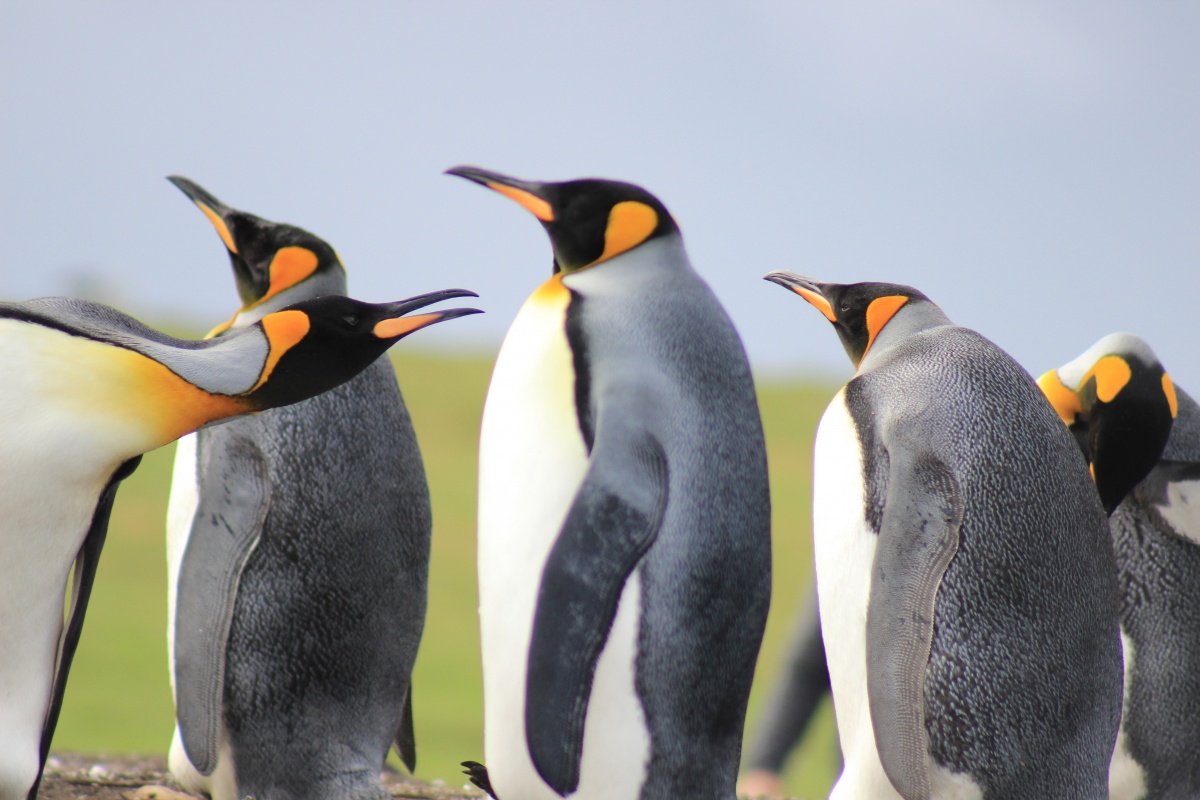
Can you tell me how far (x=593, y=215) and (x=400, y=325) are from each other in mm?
427

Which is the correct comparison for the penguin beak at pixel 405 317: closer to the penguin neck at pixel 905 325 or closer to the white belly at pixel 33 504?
the white belly at pixel 33 504

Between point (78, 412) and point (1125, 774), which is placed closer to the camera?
point (78, 412)

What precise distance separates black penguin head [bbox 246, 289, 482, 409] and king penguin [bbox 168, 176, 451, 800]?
1.61ft

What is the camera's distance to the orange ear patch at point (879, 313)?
271 centimetres

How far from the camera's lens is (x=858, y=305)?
2.72 m

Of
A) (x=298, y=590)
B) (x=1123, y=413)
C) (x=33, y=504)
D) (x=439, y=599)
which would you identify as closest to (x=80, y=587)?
(x=33, y=504)

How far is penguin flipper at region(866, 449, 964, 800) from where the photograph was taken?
2070 millimetres

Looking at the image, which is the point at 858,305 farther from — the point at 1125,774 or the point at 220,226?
the point at 220,226

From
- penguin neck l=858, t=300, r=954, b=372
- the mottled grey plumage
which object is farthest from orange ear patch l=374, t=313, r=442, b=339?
penguin neck l=858, t=300, r=954, b=372

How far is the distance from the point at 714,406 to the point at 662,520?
250 millimetres

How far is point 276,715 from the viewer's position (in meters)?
2.63

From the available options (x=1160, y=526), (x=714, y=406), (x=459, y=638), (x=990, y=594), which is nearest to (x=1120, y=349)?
(x=1160, y=526)

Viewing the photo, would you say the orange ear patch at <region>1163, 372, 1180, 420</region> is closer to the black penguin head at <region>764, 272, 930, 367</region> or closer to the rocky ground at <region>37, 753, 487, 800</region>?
the black penguin head at <region>764, 272, 930, 367</region>

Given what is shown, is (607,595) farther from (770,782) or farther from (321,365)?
(770,782)
